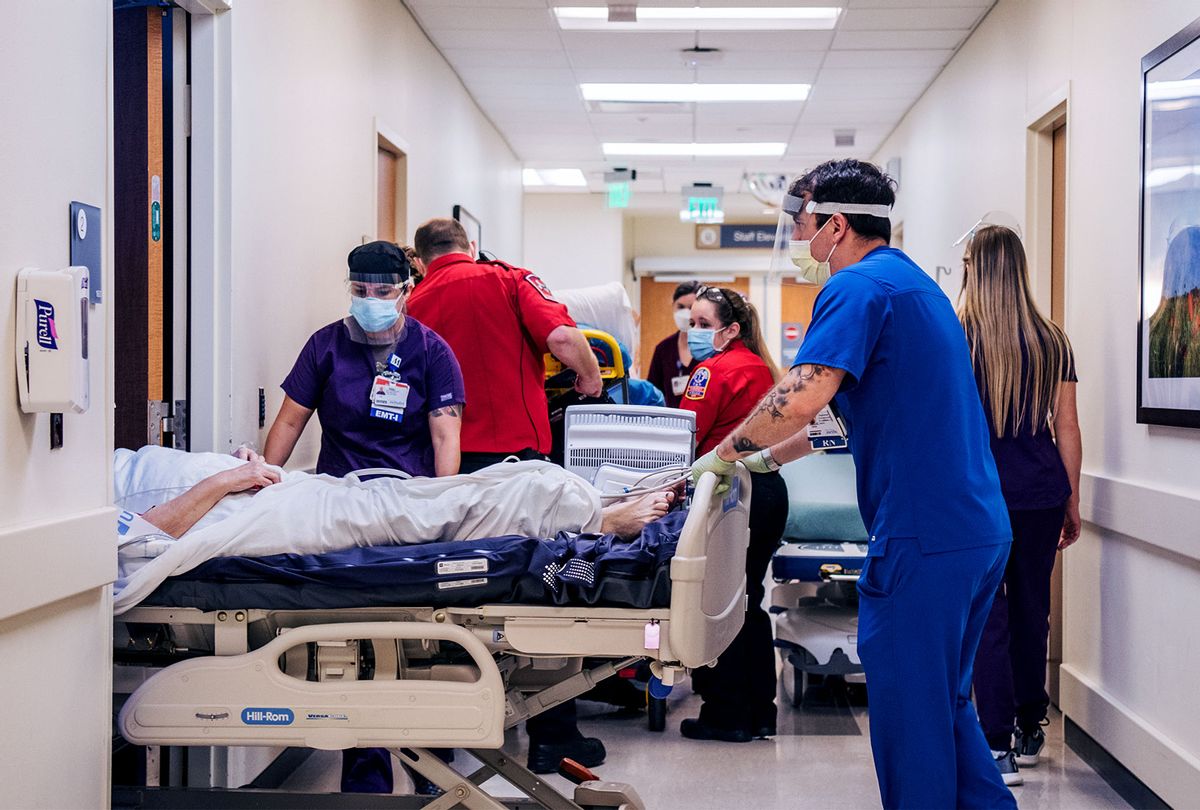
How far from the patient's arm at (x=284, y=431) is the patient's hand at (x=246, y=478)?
0.54 meters

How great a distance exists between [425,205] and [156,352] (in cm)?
288

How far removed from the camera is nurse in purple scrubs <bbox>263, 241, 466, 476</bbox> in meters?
3.14

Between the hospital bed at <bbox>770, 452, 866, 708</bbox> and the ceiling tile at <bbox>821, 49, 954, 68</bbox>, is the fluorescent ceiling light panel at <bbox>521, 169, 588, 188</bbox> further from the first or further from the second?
the hospital bed at <bbox>770, 452, 866, 708</bbox>

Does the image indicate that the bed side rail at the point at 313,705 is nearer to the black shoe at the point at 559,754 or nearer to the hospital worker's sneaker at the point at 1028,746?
the black shoe at the point at 559,754

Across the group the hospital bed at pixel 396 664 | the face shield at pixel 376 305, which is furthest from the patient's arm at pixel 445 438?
the hospital bed at pixel 396 664

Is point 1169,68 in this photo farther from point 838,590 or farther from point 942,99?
point 942,99

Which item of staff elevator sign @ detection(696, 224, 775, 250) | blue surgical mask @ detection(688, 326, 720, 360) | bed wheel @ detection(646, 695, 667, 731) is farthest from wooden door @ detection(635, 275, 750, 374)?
bed wheel @ detection(646, 695, 667, 731)

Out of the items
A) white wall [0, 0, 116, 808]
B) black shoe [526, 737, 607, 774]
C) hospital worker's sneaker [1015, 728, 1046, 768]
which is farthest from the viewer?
hospital worker's sneaker [1015, 728, 1046, 768]

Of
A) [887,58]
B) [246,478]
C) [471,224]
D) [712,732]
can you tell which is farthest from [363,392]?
[887,58]

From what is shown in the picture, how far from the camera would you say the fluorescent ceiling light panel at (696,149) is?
927 centimetres

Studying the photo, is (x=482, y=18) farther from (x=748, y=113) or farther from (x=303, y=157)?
(x=748, y=113)

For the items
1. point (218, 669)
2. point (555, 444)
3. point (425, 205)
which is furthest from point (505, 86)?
point (218, 669)

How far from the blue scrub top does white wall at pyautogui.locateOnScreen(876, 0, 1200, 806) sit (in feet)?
3.33

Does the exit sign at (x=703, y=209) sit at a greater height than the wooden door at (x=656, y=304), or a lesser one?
greater
